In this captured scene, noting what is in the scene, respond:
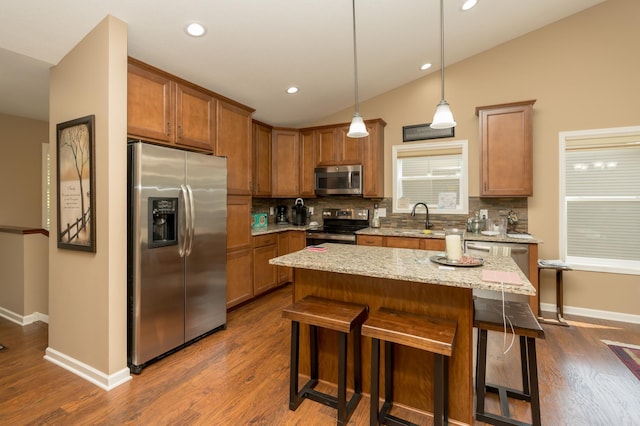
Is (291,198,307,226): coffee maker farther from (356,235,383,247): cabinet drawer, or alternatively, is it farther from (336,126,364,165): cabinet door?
(356,235,383,247): cabinet drawer

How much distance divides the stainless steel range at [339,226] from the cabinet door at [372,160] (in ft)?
1.49

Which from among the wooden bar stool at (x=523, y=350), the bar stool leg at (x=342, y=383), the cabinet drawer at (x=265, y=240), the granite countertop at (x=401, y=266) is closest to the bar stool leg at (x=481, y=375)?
the wooden bar stool at (x=523, y=350)

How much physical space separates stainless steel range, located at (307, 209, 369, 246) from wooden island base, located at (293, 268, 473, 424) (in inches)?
74.7

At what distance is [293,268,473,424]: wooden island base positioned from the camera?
171 centimetres

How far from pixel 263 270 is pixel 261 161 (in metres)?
1.58

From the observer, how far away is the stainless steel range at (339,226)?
4039mm

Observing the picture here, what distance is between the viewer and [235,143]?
137 inches

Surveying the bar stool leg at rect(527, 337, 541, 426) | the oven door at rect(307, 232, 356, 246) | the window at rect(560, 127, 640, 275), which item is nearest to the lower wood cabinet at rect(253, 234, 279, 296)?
the oven door at rect(307, 232, 356, 246)

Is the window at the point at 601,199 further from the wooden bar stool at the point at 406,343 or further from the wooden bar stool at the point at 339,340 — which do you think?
the wooden bar stool at the point at 339,340

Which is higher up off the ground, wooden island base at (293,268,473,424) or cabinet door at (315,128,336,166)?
cabinet door at (315,128,336,166)

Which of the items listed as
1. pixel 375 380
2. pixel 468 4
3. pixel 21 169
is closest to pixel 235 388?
pixel 375 380

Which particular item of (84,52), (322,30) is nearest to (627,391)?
(322,30)

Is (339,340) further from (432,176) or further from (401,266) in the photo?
(432,176)

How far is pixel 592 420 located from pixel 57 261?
3.88 metres
